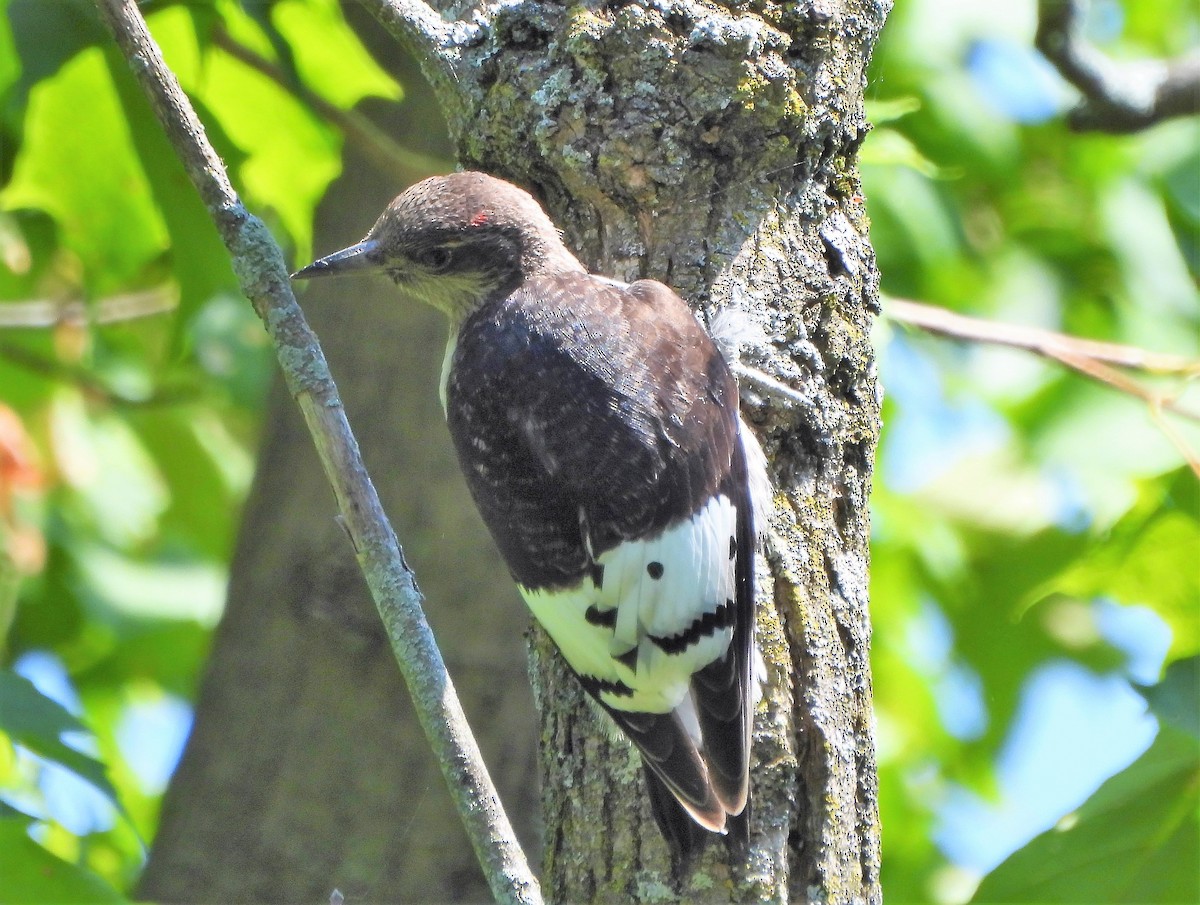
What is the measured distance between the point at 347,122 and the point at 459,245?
57cm

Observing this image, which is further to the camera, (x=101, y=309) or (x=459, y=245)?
(x=101, y=309)

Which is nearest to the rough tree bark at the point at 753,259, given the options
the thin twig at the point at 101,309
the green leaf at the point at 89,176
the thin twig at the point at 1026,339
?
the thin twig at the point at 1026,339

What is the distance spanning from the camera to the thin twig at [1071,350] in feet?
8.02

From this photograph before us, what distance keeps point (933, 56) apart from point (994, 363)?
3.09ft

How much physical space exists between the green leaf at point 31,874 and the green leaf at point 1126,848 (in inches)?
60.9

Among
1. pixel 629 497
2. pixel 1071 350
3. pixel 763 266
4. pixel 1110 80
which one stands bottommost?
pixel 629 497

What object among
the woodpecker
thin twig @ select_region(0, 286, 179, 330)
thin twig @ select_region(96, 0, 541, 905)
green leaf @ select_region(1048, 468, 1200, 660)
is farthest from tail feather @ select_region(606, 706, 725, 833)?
thin twig @ select_region(0, 286, 179, 330)

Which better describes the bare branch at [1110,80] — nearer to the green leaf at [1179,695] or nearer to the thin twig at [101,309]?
the green leaf at [1179,695]

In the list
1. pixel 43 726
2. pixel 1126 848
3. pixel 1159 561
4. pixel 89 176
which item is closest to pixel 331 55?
pixel 89 176

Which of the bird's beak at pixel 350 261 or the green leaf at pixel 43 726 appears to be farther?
the bird's beak at pixel 350 261

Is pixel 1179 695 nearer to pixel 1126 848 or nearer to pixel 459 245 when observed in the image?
pixel 1126 848

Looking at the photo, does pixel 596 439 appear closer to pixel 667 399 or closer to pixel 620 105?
pixel 667 399

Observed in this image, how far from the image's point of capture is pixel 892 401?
312 cm

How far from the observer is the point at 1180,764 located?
2.22 meters
